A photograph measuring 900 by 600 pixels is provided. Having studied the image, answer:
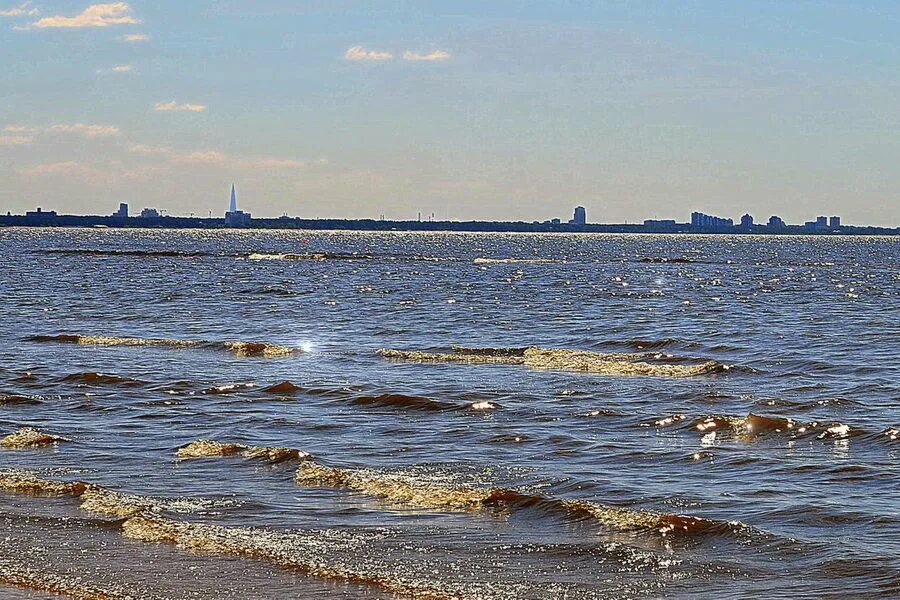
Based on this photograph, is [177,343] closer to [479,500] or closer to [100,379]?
[100,379]

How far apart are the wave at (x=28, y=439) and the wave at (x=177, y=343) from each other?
14.5 metres

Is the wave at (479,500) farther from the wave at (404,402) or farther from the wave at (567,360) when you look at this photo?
the wave at (567,360)

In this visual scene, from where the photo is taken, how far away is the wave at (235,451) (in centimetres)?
1817

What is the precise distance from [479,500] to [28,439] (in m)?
7.91

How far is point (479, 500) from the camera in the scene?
612 inches

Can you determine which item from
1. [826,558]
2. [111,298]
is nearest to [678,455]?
[826,558]

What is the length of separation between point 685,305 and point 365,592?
4988 cm

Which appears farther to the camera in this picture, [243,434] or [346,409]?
[346,409]

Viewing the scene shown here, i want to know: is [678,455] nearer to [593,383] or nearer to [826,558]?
[826,558]

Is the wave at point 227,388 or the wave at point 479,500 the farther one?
the wave at point 227,388

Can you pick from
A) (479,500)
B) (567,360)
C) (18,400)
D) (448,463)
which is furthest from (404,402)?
(567,360)

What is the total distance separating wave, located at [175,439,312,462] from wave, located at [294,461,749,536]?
56cm

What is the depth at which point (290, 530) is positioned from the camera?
1404 cm

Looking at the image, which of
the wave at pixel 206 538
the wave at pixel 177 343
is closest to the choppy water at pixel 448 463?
the wave at pixel 206 538
